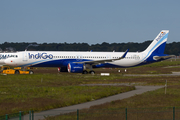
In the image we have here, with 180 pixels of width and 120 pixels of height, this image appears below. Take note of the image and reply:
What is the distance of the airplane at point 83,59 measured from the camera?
162 feet

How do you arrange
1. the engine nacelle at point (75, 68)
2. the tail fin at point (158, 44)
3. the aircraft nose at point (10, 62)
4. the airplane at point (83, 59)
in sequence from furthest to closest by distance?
the tail fin at point (158, 44) < the airplane at point (83, 59) < the aircraft nose at point (10, 62) < the engine nacelle at point (75, 68)

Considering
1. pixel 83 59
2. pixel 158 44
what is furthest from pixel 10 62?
pixel 158 44

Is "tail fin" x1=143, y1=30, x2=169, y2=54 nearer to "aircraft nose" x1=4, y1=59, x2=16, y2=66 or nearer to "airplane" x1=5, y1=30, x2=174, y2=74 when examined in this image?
"airplane" x1=5, y1=30, x2=174, y2=74

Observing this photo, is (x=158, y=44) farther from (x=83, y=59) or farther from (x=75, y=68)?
(x=75, y=68)

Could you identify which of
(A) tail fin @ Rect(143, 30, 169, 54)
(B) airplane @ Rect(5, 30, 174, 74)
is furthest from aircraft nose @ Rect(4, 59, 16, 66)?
(A) tail fin @ Rect(143, 30, 169, 54)

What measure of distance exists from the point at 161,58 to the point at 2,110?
44380mm

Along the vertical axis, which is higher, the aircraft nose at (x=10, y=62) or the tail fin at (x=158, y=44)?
the tail fin at (x=158, y=44)

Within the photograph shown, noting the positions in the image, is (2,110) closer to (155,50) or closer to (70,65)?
(70,65)

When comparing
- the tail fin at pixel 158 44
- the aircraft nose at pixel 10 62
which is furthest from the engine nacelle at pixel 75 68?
the tail fin at pixel 158 44

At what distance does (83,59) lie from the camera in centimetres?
5234

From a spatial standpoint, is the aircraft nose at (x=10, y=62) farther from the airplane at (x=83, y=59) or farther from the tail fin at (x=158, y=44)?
the tail fin at (x=158, y=44)

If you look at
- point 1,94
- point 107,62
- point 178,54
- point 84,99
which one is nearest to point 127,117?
point 84,99

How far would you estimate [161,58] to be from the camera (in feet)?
184

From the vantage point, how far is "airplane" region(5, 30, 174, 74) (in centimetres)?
4934
